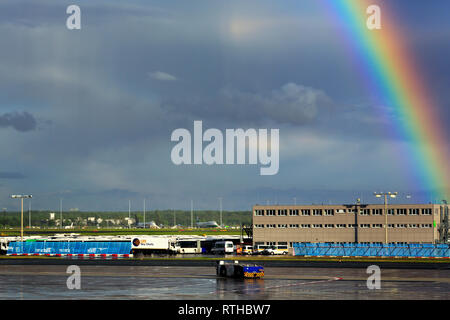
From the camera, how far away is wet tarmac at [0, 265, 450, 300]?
49250 millimetres

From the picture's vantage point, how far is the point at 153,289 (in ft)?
180

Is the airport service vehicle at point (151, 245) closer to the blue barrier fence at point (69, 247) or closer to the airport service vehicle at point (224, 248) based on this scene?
the blue barrier fence at point (69, 247)

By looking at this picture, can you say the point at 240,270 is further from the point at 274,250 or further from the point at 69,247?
the point at 69,247

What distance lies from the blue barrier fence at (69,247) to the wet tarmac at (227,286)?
2327 inches

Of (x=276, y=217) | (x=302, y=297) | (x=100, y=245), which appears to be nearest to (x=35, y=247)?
(x=100, y=245)

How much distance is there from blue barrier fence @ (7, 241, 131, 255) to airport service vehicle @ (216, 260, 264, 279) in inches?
2547

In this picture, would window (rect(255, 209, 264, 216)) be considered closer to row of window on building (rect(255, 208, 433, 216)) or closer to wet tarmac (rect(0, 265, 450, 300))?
row of window on building (rect(255, 208, 433, 216))

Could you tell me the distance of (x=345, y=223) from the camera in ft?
507

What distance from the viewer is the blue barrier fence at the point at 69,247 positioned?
133 metres

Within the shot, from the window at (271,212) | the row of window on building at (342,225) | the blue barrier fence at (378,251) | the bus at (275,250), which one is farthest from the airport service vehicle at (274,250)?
the window at (271,212)

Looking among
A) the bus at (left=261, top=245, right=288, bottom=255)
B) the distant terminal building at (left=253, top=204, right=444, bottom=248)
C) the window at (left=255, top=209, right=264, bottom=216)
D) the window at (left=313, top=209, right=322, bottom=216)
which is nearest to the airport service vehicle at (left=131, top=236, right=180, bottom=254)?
the bus at (left=261, top=245, right=288, bottom=255)

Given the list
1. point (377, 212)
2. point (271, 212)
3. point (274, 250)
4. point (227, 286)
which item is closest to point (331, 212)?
point (377, 212)

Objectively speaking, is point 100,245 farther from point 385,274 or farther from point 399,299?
Result: point 399,299
